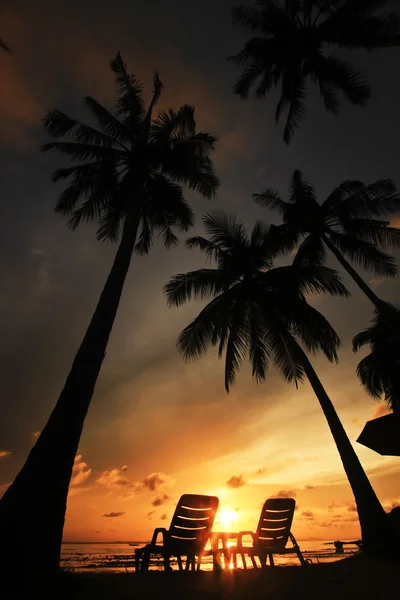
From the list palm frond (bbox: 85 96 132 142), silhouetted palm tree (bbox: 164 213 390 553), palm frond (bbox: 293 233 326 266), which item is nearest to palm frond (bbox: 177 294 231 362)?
silhouetted palm tree (bbox: 164 213 390 553)

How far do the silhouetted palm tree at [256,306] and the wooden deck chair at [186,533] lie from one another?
635 centimetres

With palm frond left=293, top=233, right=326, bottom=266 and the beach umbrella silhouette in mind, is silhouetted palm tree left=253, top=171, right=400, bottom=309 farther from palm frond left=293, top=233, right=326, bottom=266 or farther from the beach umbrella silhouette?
the beach umbrella silhouette

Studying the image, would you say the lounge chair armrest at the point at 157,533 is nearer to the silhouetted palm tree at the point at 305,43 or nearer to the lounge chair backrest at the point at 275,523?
the lounge chair backrest at the point at 275,523

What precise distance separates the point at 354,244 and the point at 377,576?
1056 cm

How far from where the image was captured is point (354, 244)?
43.9ft

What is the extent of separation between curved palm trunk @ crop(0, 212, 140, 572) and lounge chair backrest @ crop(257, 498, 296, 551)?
3497 millimetres

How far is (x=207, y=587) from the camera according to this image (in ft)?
13.7

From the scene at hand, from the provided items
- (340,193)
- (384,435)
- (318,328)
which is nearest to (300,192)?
(340,193)

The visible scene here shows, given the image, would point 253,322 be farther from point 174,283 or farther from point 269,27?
point 269,27

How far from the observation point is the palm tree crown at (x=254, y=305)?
12.9 meters

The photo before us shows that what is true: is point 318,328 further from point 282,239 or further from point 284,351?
point 282,239

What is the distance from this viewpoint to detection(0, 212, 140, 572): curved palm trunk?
441 cm

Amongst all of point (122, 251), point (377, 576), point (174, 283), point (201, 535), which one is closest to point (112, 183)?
point (122, 251)

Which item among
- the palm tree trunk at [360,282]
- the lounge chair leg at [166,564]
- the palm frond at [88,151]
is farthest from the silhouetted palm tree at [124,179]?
the palm tree trunk at [360,282]
